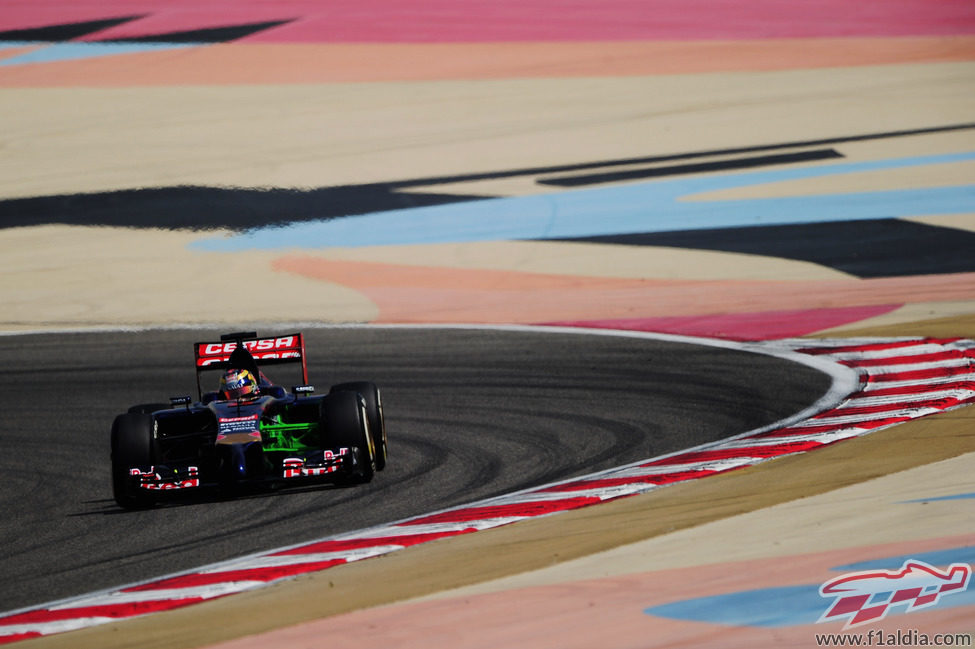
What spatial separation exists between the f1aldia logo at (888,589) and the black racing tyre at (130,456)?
4.61 meters

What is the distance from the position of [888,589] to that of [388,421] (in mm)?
6087

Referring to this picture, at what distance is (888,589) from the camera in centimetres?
593

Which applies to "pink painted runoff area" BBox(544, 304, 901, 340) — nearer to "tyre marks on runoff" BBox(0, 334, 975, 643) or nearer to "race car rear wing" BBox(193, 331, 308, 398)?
"tyre marks on runoff" BBox(0, 334, 975, 643)

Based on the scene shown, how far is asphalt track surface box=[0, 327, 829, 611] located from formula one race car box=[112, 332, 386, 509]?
16cm

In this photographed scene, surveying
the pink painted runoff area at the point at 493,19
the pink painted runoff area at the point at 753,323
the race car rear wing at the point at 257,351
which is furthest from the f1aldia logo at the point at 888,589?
the pink painted runoff area at the point at 493,19

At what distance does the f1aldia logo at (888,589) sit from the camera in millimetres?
5664

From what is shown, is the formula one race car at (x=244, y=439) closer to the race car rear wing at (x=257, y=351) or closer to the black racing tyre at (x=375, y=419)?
the black racing tyre at (x=375, y=419)

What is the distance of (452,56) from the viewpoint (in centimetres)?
2511

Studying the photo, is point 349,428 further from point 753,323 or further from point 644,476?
point 753,323

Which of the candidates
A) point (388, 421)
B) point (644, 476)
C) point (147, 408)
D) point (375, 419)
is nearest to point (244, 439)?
point (375, 419)

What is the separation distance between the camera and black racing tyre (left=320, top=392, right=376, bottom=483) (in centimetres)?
899

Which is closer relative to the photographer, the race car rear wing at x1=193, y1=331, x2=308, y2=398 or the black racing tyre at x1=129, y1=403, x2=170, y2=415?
the black racing tyre at x1=129, y1=403, x2=170, y2=415

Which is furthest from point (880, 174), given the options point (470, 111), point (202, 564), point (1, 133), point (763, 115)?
point (202, 564)

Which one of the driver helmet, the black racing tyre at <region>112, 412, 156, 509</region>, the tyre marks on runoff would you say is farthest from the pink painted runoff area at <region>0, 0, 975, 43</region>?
the black racing tyre at <region>112, 412, 156, 509</region>
